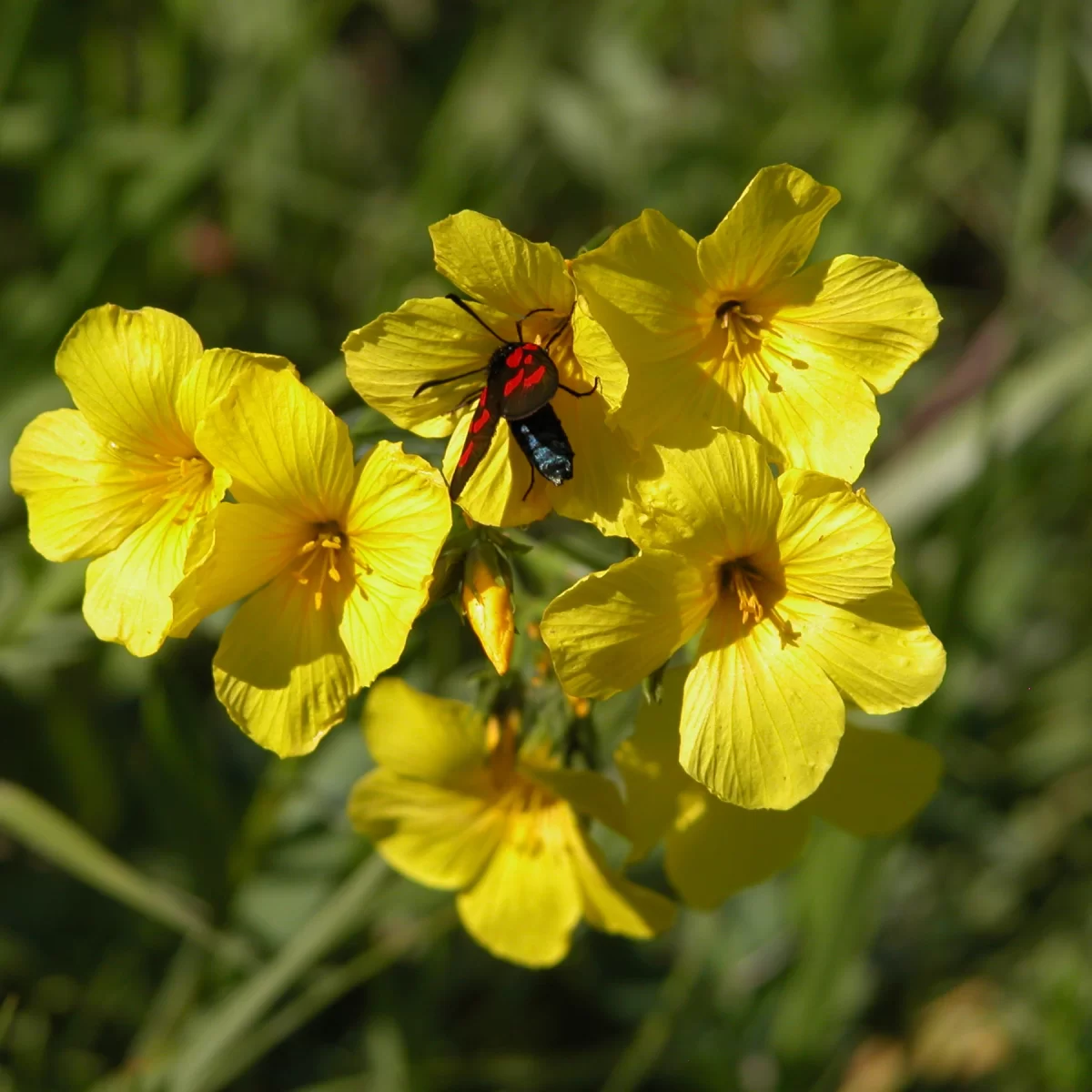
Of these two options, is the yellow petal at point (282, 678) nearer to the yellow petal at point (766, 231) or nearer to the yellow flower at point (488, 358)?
the yellow flower at point (488, 358)

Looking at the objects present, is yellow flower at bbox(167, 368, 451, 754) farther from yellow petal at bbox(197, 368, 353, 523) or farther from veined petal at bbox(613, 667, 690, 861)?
veined petal at bbox(613, 667, 690, 861)

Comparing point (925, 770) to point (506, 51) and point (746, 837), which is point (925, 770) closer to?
point (746, 837)

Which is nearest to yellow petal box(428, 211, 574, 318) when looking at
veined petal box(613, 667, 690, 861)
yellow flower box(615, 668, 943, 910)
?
veined petal box(613, 667, 690, 861)

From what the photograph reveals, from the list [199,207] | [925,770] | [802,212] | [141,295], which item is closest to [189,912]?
[925,770]

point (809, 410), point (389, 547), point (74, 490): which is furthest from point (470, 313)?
point (74, 490)

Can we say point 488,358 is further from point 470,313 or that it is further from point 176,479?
point 176,479
